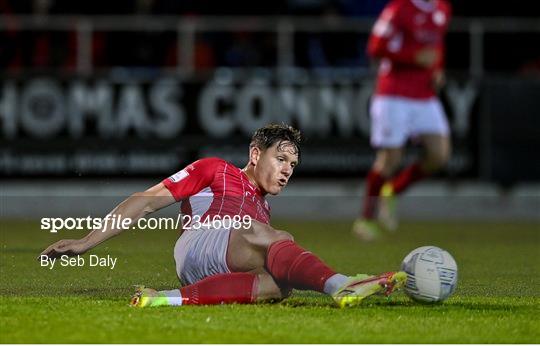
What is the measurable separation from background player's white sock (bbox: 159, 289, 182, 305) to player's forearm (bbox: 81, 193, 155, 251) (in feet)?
1.15

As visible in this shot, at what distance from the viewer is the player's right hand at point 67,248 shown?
20.0 ft

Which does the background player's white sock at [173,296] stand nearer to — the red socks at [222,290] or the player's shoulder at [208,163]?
the red socks at [222,290]

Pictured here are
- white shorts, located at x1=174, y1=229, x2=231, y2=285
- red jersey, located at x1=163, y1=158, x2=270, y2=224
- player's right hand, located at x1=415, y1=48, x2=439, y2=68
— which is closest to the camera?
white shorts, located at x1=174, y1=229, x2=231, y2=285

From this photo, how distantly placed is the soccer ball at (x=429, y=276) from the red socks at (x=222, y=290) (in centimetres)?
76

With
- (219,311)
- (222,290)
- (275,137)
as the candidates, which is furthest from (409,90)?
(219,311)

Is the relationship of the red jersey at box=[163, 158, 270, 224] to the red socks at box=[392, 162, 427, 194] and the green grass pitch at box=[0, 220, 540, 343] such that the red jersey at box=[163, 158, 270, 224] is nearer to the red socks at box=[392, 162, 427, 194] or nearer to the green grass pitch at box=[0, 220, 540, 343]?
the green grass pitch at box=[0, 220, 540, 343]

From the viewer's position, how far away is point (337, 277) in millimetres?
6199

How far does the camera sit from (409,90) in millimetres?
12102

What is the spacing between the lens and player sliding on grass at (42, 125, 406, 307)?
619cm

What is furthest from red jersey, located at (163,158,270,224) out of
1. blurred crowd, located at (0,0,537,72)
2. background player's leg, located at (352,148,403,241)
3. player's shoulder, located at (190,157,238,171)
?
blurred crowd, located at (0,0,537,72)

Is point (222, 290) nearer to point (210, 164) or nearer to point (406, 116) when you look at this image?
point (210, 164)

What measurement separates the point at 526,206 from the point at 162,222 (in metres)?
9.52

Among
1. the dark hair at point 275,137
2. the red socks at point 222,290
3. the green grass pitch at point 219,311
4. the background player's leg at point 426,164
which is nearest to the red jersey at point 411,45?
the background player's leg at point 426,164

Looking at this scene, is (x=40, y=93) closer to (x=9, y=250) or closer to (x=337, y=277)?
(x=9, y=250)
